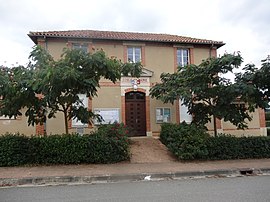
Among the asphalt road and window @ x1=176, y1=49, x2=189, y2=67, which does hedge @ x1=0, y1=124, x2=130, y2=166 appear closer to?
the asphalt road

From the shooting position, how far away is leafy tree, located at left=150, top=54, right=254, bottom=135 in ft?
37.7

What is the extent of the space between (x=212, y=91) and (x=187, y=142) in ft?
8.63

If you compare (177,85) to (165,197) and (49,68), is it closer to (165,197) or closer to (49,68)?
(49,68)

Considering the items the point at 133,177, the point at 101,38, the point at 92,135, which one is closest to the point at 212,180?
the point at 133,177

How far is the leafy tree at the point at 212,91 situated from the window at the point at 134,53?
4449 mm

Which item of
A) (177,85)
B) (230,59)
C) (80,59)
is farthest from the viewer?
(177,85)

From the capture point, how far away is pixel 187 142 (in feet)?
37.6

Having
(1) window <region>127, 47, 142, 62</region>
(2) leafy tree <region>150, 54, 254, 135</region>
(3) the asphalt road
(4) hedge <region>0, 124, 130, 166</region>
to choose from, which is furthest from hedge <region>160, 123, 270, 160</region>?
(1) window <region>127, 47, 142, 62</region>

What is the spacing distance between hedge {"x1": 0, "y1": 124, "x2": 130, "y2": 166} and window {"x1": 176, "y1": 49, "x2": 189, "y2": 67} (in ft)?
28.7

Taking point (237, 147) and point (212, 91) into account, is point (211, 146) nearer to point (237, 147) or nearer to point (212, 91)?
point (237, 147)

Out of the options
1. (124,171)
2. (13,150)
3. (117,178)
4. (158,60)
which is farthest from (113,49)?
(117,178)

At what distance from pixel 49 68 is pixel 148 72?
343 inches

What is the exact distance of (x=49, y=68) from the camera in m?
8.77

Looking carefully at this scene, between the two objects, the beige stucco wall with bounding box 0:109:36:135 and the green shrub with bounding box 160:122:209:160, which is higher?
the beige stucco wall with bounding box 0:109:36:135
